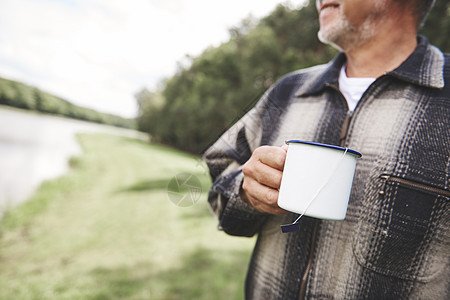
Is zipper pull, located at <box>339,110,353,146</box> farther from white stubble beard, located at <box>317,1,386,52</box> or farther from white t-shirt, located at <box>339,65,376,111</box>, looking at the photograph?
white stubble beard, located at <box>317,1,386,52</box>

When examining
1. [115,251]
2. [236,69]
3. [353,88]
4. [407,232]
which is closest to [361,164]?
[407,232]

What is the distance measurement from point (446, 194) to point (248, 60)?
87.5 feet

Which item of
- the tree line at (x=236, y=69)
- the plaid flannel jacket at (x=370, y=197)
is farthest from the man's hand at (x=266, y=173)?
the tree line at (x=236, y=69)

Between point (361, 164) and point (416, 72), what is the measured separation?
510mm

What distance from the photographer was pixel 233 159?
1.60m

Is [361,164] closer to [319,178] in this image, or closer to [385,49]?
[319,178]

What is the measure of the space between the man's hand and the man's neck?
909 millimetres

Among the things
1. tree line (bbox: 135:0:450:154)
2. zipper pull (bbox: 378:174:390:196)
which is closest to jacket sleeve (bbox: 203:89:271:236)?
zipper pull (bbox: 378:174:390:196)

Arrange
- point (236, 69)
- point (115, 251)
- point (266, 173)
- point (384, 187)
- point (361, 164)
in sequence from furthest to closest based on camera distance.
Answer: point (236, 69) → point (115, 251) → point (361, 164) → point (384, 187) → point (266, 173)

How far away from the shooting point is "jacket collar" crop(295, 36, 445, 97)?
4.07 feet

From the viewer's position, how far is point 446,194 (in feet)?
3.43

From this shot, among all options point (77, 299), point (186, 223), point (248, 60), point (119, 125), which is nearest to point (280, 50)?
point (248, 60)

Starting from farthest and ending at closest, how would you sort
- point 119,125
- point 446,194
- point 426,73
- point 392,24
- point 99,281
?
point 119,125 < point 99,281 < point 392,24 < point 426,73 < point 446,194

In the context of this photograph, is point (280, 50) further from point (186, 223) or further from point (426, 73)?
point (426, 73)
